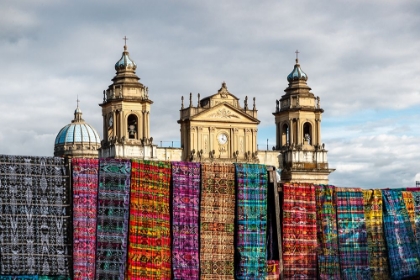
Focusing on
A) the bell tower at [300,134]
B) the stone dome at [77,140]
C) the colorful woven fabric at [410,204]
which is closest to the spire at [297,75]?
the bell tower at [300,134]

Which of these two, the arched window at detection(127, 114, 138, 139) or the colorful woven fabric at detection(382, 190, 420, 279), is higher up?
the arched window at detection(127, 114, 138, 139)

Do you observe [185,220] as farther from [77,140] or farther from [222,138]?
[77,140]

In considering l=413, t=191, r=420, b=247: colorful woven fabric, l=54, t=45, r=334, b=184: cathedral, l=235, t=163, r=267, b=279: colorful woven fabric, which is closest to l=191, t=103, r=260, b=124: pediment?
l=54, t=45, r=334, b=184: cathedral

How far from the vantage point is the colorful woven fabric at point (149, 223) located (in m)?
18.6

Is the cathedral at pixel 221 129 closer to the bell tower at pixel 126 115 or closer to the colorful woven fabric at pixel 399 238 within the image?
the bell tower at pixel 126 115

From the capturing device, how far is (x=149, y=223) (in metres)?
18.7

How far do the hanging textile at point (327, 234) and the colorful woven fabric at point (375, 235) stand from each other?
84 cm

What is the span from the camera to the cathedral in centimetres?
4431

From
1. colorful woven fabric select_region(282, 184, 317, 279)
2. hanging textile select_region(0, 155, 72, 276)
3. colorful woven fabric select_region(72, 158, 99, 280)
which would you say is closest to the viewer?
hanging textile select_region(0, 155, 72, 276)

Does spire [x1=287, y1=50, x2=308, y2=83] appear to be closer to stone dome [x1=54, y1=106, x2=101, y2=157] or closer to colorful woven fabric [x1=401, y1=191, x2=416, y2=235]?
stone dome [x1=54, y1=106, x2=101, y2=157]

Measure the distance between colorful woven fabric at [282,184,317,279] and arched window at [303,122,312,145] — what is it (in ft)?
94.1

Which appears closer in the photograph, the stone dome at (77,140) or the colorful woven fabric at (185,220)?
the colorful woven fabric at (185,220)

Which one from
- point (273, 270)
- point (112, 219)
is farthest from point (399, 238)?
point (112, 219)

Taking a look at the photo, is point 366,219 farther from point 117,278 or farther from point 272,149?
point 272,149
